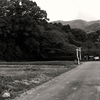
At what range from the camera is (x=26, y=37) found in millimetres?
66188

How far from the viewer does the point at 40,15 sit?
7106 cm

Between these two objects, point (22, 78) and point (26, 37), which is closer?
point (22, 78)

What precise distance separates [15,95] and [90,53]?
60.8 m

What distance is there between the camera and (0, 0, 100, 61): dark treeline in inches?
2466

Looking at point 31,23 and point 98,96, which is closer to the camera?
point 98,96

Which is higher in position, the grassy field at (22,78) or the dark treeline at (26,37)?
the dark treeline at (26,37)

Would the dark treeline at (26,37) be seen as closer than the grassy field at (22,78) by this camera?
No

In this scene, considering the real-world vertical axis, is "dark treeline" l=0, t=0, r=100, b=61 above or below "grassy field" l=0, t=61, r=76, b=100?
above

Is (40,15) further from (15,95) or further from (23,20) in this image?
(15,95)

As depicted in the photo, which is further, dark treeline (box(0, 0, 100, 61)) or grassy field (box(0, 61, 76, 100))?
dark treeline (box(0, 0, 100, 61))

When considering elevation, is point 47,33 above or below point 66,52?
above

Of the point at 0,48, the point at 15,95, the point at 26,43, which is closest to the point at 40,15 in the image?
the point at 26,43

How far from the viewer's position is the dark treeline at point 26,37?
6262 centimetres

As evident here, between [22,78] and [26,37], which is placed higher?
[26,37]
